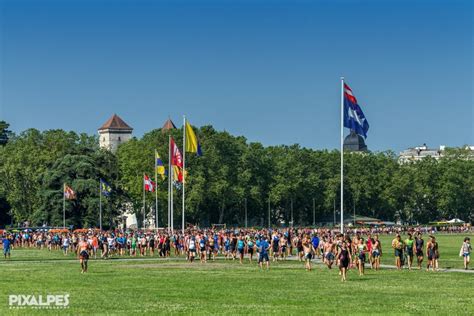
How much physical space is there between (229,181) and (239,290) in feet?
367

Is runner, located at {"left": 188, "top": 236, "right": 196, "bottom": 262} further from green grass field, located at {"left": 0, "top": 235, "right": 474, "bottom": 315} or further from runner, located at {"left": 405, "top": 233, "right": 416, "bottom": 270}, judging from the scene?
runner, located at {"left": 405, "top": 233, "right": 416, "bottom": 270}

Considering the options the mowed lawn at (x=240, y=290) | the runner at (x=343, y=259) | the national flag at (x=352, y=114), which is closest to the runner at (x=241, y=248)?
the mowed lawn at (x=240, y=290)

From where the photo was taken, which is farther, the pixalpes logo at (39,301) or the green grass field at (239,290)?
the pixalpes logo at (39,301)

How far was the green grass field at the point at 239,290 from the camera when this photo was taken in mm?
28781

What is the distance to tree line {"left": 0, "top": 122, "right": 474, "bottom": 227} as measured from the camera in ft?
434

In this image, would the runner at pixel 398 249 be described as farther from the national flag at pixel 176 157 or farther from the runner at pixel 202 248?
the national flag at pixel 176 157

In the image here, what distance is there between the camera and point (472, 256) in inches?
2467

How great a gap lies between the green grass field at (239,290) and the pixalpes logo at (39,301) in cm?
38

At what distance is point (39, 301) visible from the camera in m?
31.0

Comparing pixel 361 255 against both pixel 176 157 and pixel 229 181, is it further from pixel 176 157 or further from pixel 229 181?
pixel 229 181

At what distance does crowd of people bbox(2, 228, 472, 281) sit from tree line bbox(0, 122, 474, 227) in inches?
1754

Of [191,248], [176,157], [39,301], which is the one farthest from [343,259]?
[176,157]

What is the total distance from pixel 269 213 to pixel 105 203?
39.2m

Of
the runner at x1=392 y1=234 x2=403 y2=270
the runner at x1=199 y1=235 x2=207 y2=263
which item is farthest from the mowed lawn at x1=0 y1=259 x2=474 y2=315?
the runner at x1=199 y1=235 x2=207 y2=263
